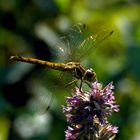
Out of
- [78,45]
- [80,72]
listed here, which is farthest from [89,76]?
[78,45]

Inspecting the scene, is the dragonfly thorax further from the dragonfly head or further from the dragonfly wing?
the dragonfly wing

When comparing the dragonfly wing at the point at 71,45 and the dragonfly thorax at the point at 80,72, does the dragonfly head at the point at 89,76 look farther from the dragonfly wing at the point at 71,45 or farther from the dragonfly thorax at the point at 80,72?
the dragonfly wing at the point at 71,45

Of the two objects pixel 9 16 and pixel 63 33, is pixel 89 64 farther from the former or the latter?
pixel 9 16

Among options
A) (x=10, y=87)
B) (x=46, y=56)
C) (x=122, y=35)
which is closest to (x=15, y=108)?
(x=10, y=87)

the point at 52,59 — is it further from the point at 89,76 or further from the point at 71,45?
the point at 89,76

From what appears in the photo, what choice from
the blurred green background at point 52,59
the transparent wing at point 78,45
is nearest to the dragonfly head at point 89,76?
the transparent wing at point 78,45

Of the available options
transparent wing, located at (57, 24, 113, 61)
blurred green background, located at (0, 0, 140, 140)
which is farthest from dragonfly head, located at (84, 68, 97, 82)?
blurred green background, located at (0, 0, 140, 140)
